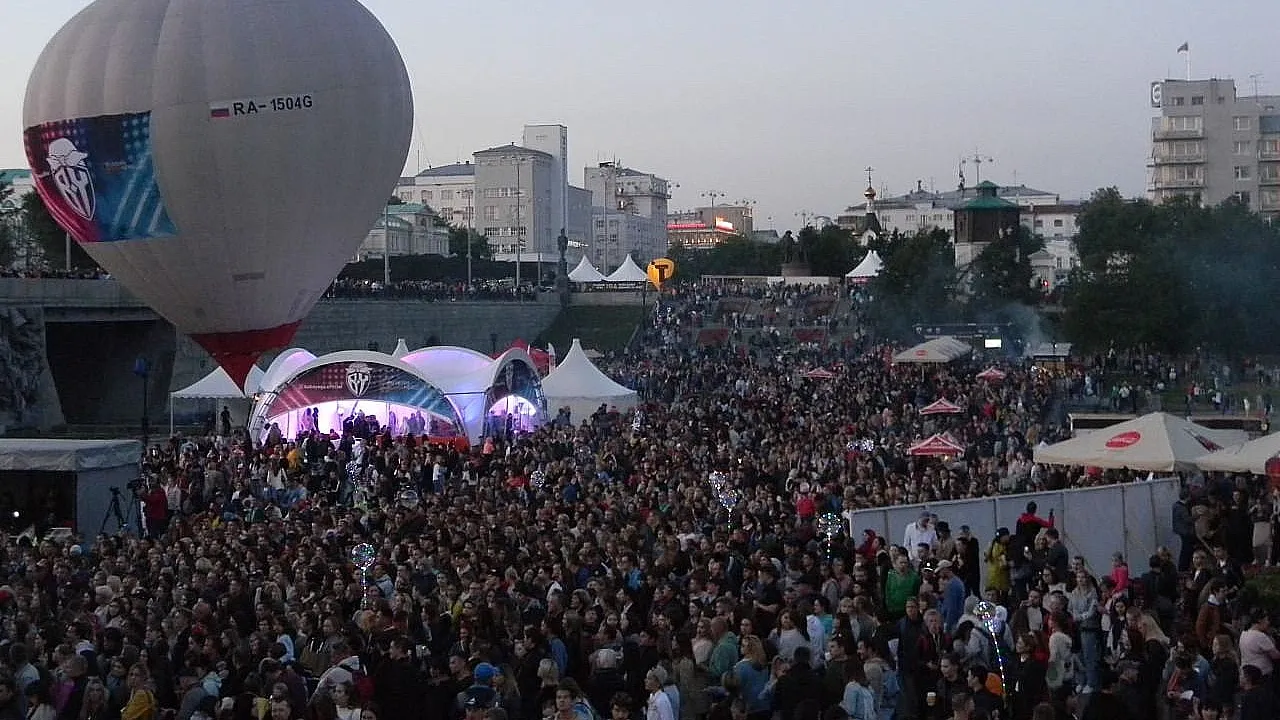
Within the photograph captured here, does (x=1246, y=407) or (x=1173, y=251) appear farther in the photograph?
(x=1173, y=251)

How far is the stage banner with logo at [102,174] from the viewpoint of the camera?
21.9m

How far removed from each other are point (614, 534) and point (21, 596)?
499cm

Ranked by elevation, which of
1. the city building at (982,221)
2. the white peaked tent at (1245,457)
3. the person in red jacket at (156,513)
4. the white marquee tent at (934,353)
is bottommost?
the person in red jacket at (156,513)

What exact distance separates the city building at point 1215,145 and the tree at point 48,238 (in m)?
66.0

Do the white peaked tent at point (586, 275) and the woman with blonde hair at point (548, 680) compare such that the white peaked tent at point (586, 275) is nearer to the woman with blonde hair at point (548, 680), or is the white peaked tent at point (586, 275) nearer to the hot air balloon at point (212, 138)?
the hot air balloon at point (212, 138)

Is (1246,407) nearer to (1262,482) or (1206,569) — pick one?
(1262,482)

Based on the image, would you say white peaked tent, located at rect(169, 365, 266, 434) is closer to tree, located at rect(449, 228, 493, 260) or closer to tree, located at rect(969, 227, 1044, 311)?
tree, located at rect(969, 227, 1044, 311)

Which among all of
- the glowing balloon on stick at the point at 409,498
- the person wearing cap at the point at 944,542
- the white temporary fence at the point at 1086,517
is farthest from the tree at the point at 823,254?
the person wearing cap at the point at 944,542

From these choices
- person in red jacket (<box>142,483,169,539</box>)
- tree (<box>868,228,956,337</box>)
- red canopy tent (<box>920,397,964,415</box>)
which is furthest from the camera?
tree (<box>868,228,956,337</box>)

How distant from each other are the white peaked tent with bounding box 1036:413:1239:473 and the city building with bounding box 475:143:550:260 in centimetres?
13371

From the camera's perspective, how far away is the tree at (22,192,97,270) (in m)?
63.3

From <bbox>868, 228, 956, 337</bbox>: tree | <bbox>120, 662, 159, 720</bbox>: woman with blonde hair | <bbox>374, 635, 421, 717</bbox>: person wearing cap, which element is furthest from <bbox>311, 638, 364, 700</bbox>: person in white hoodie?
<bbox>868, 228, 956, 337</bbox>: tree

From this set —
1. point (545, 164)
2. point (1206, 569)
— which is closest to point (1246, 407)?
point (1206, 569)

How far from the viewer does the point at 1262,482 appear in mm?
19188
